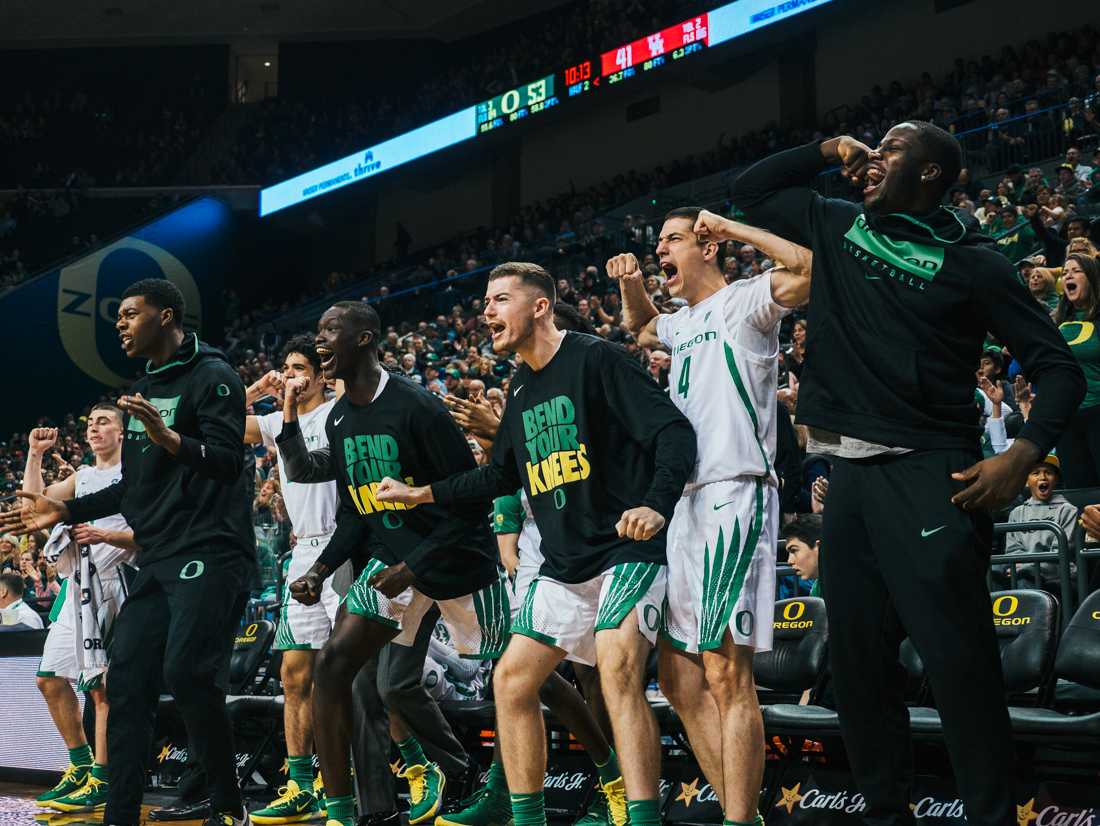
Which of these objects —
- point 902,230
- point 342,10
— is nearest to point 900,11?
point 342,10

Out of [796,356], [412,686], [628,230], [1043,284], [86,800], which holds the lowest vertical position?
[86,800]

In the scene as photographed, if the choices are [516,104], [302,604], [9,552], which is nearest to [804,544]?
[302,604]

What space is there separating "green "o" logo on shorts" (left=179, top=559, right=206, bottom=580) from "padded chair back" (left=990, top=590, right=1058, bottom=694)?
3.07 meters

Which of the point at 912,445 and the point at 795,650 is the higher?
the point at 912,445

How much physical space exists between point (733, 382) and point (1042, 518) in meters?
2.58

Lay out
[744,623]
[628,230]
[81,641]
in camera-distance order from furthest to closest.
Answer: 1. [628,230]
2. [81,641]
3. [744,623]

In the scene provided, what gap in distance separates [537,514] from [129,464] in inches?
77.1

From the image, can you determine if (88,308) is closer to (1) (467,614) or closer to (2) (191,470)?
(2) (191,470)

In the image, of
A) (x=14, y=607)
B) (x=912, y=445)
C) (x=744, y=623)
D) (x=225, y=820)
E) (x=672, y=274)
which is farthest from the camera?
(x=14, y=607)

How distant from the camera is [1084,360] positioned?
6.03m

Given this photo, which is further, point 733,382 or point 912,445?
point 733,382

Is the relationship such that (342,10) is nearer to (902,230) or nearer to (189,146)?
(189,146)

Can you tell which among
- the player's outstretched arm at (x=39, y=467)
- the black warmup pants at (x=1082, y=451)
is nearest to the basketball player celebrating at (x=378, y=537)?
the player's outstretched arm at (x=39, y=467)

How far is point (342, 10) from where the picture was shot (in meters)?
29.9
